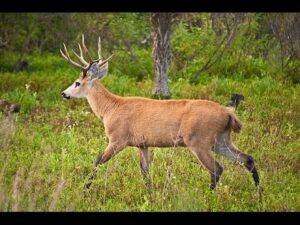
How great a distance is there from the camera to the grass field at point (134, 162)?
22.8 ft

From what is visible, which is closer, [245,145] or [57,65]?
[245,145]

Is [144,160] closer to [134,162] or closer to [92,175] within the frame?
[134,162]

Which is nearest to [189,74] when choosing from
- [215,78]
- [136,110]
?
[215,78]

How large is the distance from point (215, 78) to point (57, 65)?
434 centimetres

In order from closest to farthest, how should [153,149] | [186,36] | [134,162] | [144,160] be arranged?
1. [144,160]
2. [134,162]
3. [153,149]
4. [186,36]

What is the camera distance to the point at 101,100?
877cm

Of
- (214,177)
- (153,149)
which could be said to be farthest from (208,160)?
(153,149)

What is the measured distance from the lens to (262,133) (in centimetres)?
990

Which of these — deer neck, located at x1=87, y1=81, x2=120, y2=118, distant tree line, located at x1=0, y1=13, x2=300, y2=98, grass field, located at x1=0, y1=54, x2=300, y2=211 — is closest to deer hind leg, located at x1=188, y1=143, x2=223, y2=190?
grass field, located at x1=0, y1=54, x2=300, y2=211

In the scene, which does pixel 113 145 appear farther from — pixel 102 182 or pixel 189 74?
pixel 189 74

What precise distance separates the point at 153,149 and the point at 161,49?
3948mm
